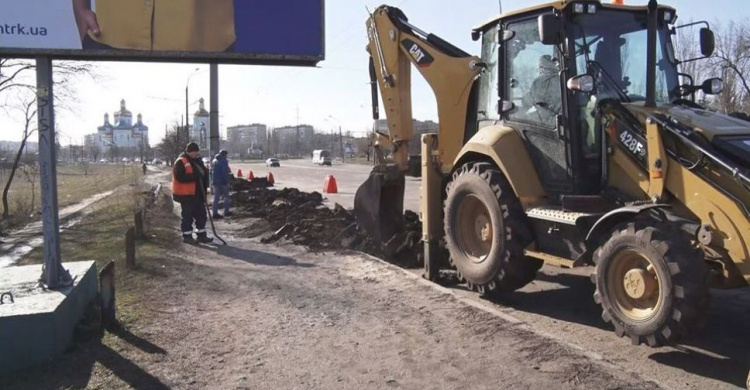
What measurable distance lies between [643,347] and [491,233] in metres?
2.12

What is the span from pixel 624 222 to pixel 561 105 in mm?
1476

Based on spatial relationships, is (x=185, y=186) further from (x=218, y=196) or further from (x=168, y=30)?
(x=168, y=30)

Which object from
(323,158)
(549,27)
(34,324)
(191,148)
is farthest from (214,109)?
(323,158)

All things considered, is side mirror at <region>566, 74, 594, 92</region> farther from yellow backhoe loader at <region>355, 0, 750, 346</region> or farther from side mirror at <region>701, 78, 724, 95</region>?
side mirror at <region>701, 78, 724, 95</region>

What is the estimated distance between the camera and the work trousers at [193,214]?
38.6ft

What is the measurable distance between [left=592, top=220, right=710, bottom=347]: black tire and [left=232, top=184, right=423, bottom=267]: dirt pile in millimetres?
4084

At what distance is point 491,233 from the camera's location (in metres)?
7.07

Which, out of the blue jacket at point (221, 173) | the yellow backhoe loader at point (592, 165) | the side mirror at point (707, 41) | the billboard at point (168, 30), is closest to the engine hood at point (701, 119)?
the yellow backhoe loader at point (592, 165)

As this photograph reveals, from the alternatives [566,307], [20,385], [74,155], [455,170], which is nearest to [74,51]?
[20,385]

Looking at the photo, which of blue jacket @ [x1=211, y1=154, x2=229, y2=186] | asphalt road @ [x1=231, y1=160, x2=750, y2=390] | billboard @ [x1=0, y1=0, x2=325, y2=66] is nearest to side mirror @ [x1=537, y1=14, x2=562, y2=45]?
billboard @ [x1=0, y1=0, x2=325, y2=66]

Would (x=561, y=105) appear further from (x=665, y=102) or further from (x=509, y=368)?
(x=509, y=368)

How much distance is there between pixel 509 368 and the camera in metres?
4.99

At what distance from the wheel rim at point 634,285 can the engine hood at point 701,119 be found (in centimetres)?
117

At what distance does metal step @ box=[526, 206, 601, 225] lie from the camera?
581 centimetres
